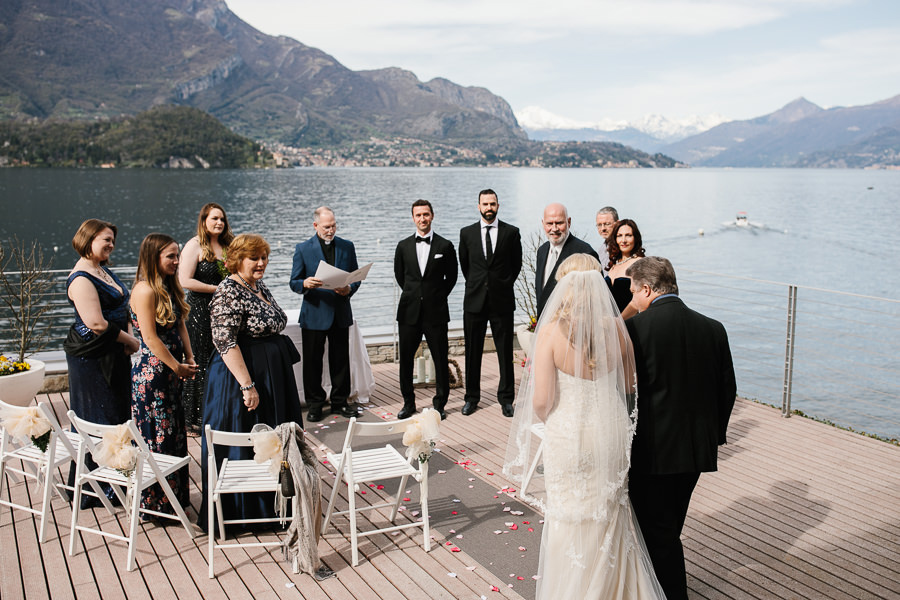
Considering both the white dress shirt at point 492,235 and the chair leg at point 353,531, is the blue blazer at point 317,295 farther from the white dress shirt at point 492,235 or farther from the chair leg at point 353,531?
the chair leg at point 353,531

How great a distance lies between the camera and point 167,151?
112 meters

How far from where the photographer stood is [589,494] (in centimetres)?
307

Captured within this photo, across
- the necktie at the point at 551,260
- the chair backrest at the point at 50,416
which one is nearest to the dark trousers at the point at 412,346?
the necktie at the point at 551,260

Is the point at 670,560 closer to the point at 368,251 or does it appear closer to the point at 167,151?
the point at 368,251

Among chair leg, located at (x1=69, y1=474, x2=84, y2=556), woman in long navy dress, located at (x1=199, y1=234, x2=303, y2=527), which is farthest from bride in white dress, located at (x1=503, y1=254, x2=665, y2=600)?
chair leg, located at (x1=69, y1=474, x2=84, y2=556)

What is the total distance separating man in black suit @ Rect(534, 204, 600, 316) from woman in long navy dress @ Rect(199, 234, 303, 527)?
2.30 meters

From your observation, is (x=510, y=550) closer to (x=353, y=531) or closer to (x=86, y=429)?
(x=353, y=531)

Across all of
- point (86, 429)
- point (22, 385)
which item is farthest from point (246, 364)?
point (22, 385)

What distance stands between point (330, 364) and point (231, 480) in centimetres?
267

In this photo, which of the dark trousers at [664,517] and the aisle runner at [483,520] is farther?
the aisle runner at [483,520]

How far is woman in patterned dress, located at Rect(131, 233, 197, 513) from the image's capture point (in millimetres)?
4289

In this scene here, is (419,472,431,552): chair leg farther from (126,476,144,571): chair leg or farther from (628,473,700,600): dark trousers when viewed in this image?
(126,476,144,571): chair leg

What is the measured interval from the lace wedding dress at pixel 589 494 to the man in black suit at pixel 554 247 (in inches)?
103

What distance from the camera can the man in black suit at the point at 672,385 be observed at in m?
3.04
